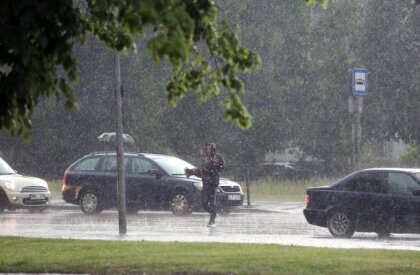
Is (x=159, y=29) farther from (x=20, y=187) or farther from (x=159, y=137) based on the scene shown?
(x=159, y=137)

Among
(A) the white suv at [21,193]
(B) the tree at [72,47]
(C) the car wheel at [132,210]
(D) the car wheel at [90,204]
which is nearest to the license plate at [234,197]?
(C) the car wheel at [132,210]

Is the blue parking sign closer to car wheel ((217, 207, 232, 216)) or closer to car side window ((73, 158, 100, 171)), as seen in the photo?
car wheel ((217, 207, 232, 216))

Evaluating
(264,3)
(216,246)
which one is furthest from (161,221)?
(264,3)

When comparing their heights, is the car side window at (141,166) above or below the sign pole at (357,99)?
below

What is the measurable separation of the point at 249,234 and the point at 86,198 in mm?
9313

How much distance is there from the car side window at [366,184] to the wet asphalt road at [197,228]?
943mm

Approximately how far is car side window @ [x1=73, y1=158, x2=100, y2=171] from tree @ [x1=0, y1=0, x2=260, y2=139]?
2111 cm

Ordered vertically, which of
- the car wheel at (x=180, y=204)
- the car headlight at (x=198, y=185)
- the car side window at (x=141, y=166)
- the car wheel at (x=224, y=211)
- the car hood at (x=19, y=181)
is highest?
the car side window at (x=141, y=166)

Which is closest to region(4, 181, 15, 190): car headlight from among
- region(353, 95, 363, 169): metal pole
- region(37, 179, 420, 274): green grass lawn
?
region(353, 95, 363, 169): metal pole

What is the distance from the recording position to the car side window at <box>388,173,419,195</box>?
2096 centimetres

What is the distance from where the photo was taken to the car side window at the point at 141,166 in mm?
29422

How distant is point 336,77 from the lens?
5547cm

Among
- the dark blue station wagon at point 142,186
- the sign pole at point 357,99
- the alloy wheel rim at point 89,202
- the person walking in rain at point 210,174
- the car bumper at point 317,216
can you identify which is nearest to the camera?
the car bumper at point 317,216

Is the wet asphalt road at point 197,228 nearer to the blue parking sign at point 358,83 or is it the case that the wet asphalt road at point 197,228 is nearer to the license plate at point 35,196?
the license plate at point 35,196
